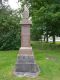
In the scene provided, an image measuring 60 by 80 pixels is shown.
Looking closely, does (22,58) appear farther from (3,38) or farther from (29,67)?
(3,38)

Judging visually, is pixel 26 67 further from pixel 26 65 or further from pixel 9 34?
pixel 9 34

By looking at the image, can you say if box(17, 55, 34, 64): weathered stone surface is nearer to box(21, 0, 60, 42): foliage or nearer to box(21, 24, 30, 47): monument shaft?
box(21, 24, 30, 47): monument shaft

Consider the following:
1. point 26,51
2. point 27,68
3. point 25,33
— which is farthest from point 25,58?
point 25,33

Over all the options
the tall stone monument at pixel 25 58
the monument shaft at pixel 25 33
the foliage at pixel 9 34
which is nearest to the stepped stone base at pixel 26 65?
the tall stone monument at pixel 25 58

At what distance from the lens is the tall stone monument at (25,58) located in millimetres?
11109

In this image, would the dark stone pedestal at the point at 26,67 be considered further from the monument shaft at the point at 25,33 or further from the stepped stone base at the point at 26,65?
the monument shaft at the point at 25,33

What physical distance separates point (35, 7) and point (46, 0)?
428 cm

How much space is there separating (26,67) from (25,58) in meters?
0.41

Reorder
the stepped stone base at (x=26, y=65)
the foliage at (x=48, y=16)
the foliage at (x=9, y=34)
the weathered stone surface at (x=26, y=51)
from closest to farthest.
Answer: the stepped stone base at (x=26, y=65), the weathered stone surface at (x=26, y=51), the foliage at (x=48, y=16), the foliage at (x=9, y=34)

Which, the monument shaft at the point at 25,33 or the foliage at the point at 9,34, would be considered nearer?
the monument shaft at the point at 25,33

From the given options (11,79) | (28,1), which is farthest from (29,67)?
(28,1)

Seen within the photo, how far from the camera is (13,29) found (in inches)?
1114

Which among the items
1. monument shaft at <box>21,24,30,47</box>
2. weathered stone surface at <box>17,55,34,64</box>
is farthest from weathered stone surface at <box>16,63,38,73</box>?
monument shaft at <box>21,24,30,47</box>

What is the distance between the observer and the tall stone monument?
1111cm
